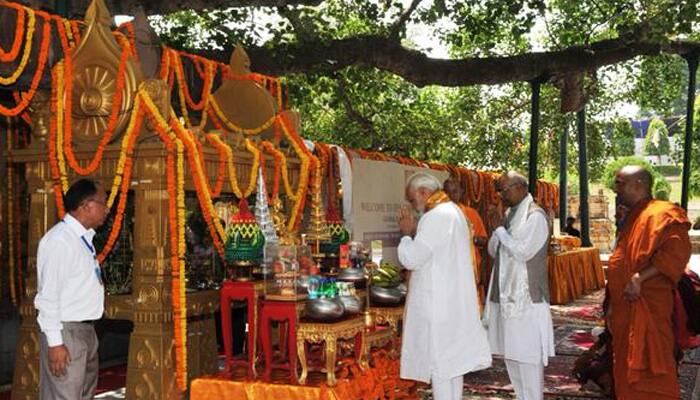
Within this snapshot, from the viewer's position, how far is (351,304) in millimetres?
5289

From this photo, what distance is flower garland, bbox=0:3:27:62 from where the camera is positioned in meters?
4.99

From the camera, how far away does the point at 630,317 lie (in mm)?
5215

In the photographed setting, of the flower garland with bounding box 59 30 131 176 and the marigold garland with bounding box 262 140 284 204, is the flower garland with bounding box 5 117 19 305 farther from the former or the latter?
the marigold garland with bounding box 262 140 284 204

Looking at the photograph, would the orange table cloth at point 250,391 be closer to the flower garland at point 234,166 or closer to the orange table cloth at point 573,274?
the flower garland at point 234,166

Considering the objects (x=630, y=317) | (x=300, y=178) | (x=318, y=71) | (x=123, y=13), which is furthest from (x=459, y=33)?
(x=630, y=317)

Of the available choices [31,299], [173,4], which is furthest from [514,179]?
[173,4]

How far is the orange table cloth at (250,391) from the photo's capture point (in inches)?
191

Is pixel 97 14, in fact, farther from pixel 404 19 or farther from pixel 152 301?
pixel 404 19

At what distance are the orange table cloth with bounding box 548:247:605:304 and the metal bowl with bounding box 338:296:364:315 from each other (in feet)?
29.4

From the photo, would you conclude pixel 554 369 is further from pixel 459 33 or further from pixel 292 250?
pixel 459 33

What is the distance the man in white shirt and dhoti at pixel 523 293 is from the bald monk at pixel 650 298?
23.2 inches

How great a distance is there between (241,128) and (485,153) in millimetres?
14282

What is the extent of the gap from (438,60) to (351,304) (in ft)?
21.7

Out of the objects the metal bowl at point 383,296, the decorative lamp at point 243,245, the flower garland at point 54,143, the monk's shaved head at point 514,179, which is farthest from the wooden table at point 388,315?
the flower garland at point 54,143
